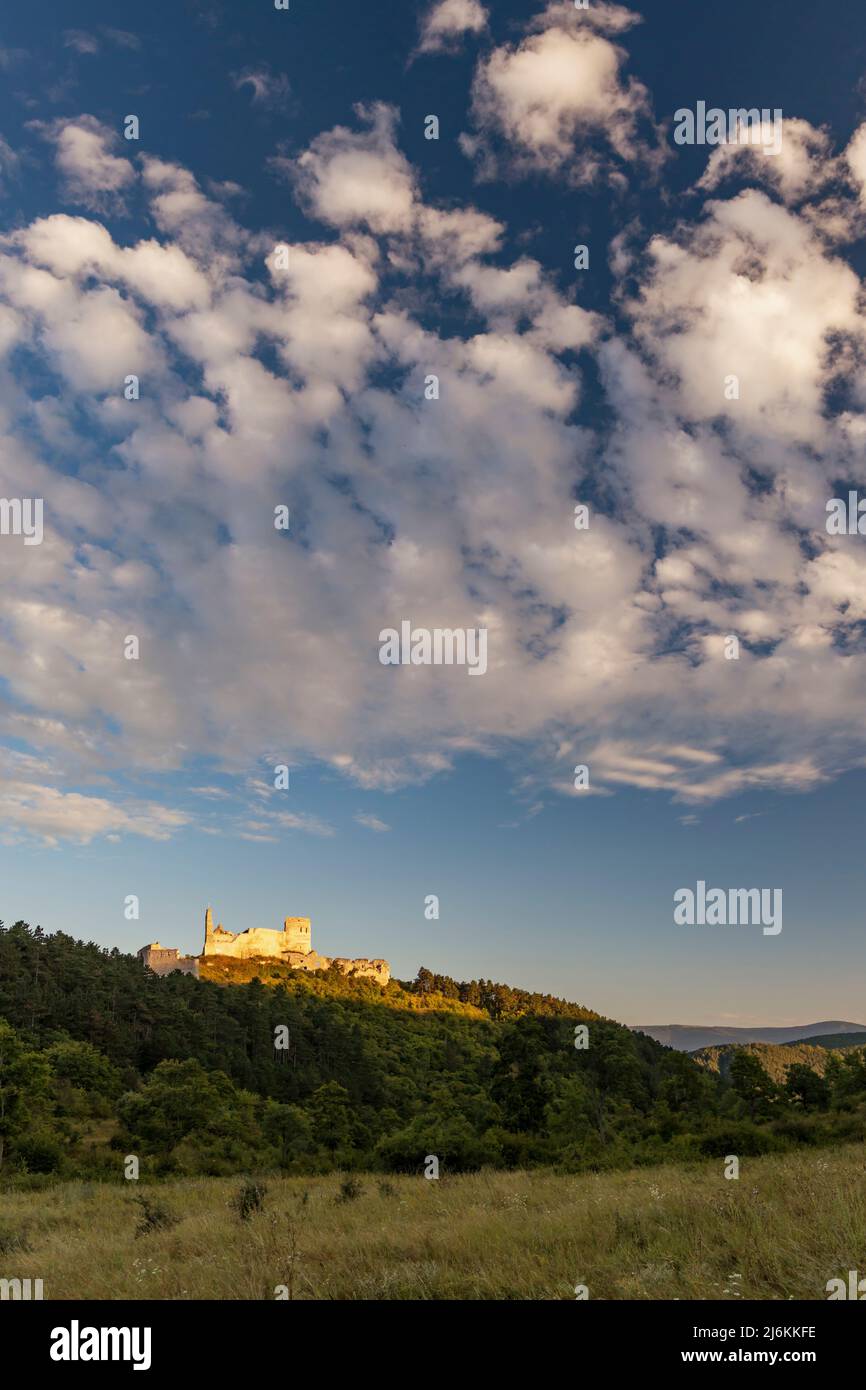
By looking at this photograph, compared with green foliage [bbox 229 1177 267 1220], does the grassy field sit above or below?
above

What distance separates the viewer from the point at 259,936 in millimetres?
194250

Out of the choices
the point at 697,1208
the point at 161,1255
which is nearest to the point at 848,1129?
the point at 697,1208

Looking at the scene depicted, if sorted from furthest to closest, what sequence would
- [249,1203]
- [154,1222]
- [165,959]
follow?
1. [165,959]
2. [249,1203]
3. [154,1222]

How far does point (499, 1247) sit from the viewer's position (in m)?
9.88

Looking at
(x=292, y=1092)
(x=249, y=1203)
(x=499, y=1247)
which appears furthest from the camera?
(x=292, y=1092)

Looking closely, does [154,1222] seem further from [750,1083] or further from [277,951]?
[277,951]

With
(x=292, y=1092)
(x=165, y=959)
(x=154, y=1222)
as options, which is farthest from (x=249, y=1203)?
(x=165, y=959)

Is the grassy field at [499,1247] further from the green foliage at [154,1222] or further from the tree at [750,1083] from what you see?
the tree at [750,1083]

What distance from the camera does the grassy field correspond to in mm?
7797

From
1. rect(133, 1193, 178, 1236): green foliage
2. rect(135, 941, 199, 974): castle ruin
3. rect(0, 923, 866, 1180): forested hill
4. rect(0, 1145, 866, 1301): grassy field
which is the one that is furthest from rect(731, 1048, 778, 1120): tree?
rect(135, 941, 199, 974): castle ruin

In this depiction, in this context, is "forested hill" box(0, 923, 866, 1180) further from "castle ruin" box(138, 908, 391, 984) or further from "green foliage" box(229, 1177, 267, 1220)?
"castle ruin" box(138, 908, 391, 984)

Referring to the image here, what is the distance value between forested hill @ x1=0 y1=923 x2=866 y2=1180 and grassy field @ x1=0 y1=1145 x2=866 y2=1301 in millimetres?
16745

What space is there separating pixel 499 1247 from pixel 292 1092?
67029 millimetres

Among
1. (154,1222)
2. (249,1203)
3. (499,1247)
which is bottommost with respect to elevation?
(154,1222)
